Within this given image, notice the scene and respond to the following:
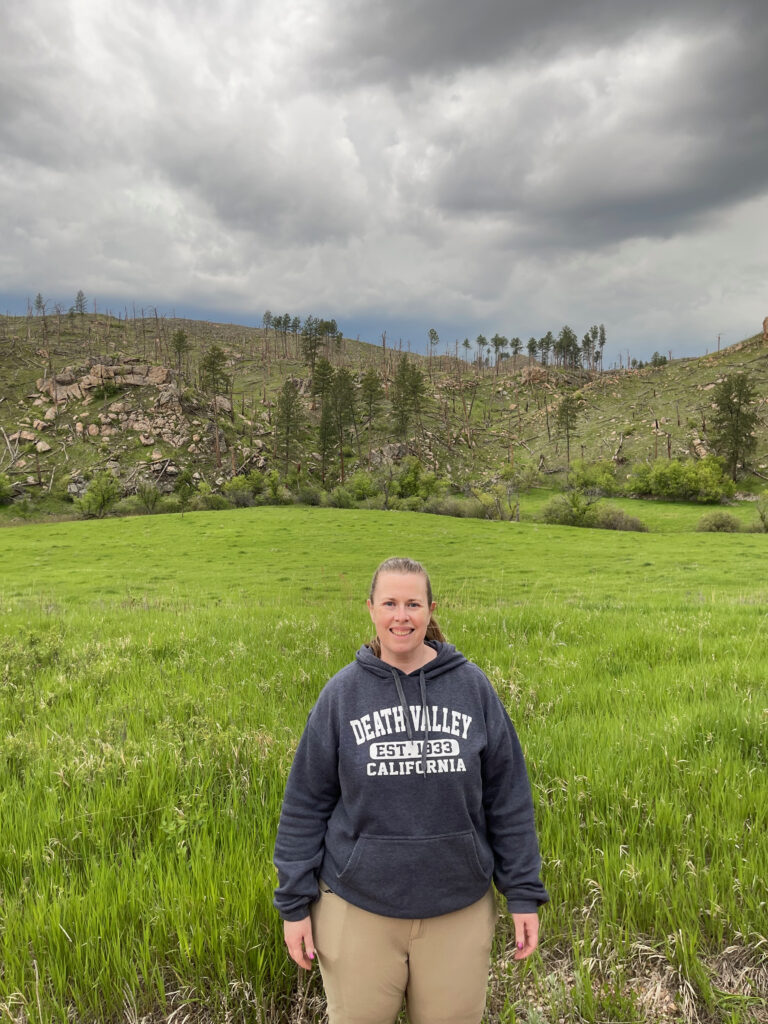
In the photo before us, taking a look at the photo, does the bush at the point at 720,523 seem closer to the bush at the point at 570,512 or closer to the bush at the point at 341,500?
the bush at the point at 570,512

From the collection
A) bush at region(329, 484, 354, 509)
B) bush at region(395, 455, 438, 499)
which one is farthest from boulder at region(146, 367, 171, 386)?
bush at region(395, 455, 438, 499)

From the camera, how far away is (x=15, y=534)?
1886 inches

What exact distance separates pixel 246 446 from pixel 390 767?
104839mm

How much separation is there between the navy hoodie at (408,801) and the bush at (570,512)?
6279 centimetres

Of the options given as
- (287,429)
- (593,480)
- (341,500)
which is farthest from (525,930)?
(287,429)

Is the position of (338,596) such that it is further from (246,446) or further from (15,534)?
(246,446)

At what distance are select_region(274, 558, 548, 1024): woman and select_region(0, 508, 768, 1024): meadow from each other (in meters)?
0.67

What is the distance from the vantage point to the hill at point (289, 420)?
92312 mm

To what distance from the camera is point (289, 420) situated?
98125 mm

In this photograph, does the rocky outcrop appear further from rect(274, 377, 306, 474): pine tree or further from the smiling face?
the smiling face

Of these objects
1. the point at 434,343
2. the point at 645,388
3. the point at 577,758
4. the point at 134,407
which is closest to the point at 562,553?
the point at 577,758

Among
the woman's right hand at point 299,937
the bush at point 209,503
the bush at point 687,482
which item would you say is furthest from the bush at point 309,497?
the woman's right hand at point 299,937

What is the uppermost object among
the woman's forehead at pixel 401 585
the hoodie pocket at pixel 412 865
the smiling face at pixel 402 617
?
the woman's forehead at pixel 401 585

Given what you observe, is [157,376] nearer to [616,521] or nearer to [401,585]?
[616,521]
